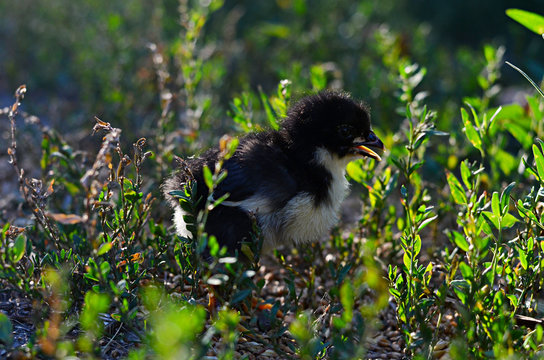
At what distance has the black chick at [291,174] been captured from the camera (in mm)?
2736

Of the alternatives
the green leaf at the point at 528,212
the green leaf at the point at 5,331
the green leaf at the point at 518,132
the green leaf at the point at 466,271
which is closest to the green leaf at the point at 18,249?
the green leaf at the point at 5,331

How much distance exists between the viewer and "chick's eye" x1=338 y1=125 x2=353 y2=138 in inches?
118

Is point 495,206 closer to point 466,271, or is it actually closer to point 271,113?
point 466,271

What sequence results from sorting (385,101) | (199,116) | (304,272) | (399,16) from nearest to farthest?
(304,272) → (199,116) → (385,101) → (399,16)

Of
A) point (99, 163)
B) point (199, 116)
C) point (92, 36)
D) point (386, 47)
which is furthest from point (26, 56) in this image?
point (99, 163)

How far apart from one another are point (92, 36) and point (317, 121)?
351 cm

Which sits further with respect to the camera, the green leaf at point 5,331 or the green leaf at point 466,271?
the green leaf at point 466,271

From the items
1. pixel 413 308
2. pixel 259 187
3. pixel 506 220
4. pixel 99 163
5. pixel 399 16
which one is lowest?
pixel 399 16

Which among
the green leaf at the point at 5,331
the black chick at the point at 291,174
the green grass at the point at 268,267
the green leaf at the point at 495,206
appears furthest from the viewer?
the black chick at the point at 291,174

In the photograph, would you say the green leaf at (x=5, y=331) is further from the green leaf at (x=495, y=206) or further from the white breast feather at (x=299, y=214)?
the green leaf at (x=495, y=206)

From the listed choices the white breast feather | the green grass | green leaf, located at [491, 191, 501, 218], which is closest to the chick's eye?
the white breast feather

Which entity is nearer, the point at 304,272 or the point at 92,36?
the point at 304,272

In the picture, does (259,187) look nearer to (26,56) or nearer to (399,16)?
(26,56)

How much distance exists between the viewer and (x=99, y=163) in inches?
81.2
